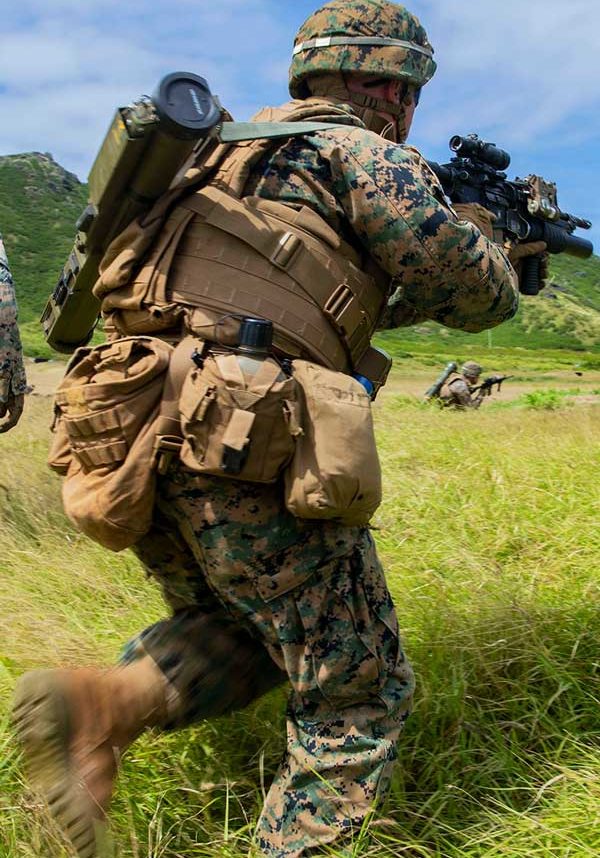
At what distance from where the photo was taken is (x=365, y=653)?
7.25ft

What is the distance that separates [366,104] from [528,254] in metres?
0.96

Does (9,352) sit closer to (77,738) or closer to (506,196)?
(506,196)

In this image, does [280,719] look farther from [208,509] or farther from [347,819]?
[208,509]

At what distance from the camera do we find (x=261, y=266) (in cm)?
217

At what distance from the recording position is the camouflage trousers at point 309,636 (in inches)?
85.3

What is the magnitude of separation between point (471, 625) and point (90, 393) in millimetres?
1671

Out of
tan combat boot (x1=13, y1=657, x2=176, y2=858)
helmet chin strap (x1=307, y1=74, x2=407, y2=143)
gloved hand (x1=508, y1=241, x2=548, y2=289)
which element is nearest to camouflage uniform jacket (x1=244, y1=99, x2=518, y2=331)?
helmet chin strap (x1=307, y1=74, x2=407, y2=143)

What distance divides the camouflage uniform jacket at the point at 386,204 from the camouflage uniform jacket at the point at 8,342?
285 cm

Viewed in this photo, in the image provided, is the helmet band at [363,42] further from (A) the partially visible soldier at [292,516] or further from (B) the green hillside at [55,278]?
(B) the green hillside at [55,278]

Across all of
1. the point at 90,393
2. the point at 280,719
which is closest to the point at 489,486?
the point at 280,719

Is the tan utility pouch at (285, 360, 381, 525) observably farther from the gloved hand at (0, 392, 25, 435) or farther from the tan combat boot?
the gloved hand at (0, 392, 25, 435)

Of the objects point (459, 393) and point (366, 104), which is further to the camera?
point (459, 393)

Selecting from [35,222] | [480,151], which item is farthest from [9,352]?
[35,222]

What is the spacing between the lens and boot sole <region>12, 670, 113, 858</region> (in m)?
1.97
